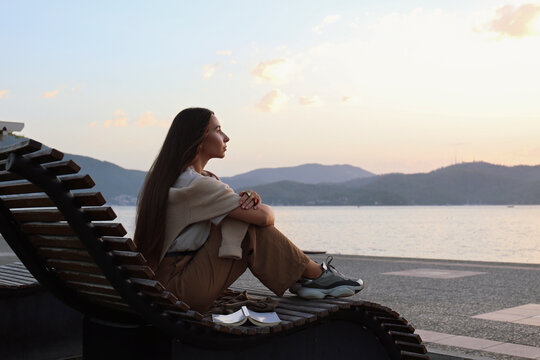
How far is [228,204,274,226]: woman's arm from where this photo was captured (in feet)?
10.6

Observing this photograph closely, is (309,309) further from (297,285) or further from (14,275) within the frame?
(14,275)

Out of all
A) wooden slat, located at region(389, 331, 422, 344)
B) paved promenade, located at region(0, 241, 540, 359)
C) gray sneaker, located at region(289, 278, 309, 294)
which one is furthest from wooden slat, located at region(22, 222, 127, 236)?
paved promenade, located at region(0, 241, 540, 359)

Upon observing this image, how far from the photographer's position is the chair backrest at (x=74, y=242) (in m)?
2.44

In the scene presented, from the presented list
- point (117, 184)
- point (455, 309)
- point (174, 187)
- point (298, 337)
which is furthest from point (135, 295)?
point (117, 184)

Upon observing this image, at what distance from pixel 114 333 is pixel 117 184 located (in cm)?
12977

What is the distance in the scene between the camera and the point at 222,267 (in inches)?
130

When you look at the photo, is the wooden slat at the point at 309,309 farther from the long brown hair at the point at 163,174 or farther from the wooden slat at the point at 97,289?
the wooden slat at the point at 97,289

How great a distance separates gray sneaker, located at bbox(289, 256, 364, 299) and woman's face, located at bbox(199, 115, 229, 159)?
86cm

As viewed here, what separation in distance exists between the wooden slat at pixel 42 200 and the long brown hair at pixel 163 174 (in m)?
0.63

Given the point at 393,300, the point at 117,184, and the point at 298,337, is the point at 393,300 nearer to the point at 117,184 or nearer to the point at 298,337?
the point at 298,337

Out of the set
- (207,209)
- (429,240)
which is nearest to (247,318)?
(207,209)

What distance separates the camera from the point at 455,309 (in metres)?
7.27

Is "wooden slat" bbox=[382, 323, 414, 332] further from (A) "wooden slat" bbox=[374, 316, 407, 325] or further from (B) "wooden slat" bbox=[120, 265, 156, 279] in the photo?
(B) "wooden slat" bbox=[120, 265, 156, 279]

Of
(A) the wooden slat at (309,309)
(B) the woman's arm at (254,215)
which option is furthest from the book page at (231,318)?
(B) the woman's arm at (254,215)
